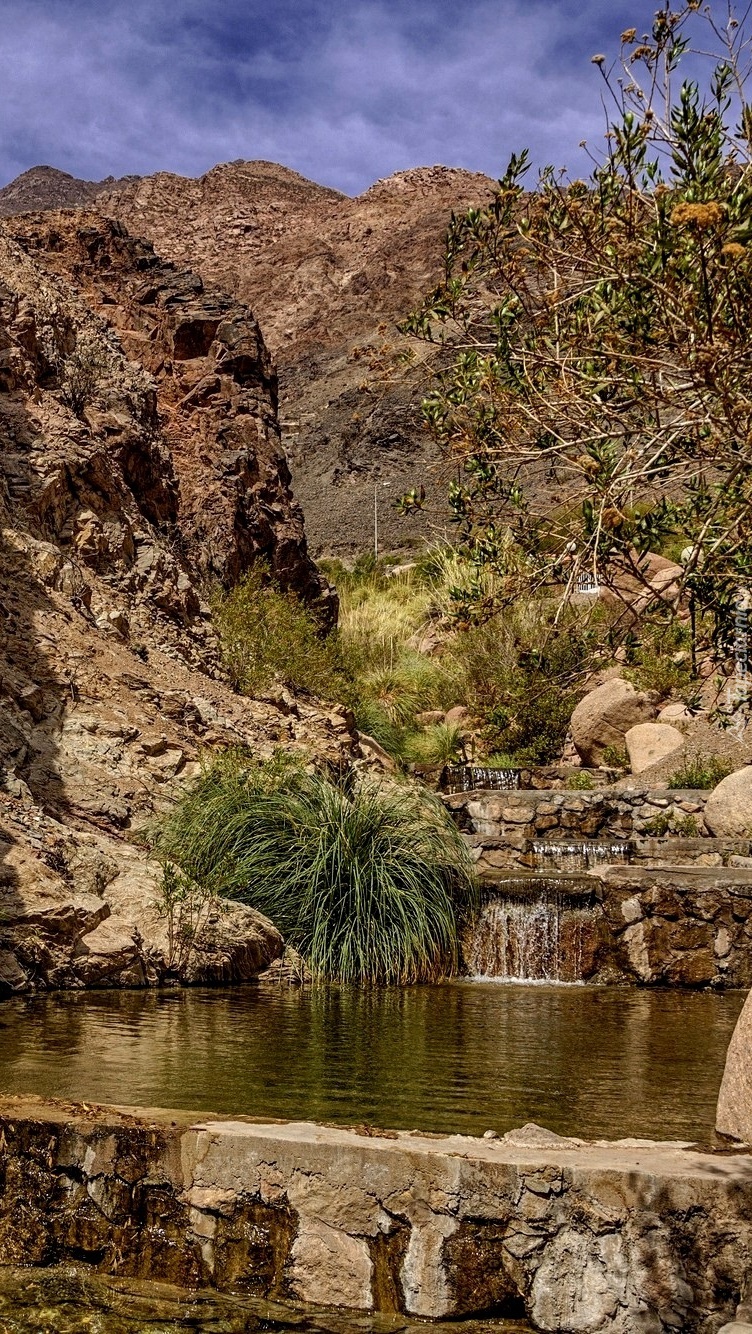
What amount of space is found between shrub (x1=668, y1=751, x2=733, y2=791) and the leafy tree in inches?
455

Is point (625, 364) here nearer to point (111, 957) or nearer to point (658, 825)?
point (111, 957)

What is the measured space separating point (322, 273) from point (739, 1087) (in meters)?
79.7

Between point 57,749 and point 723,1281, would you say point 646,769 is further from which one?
point 723,1281

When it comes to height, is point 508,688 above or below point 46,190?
below

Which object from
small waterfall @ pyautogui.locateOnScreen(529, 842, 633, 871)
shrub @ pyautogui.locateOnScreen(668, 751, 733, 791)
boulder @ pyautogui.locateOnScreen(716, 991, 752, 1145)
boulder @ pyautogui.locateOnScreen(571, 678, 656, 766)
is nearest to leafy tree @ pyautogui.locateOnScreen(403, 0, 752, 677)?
boulder @ pyautogui.locateOnScreen(716, 991, 752, 1145)

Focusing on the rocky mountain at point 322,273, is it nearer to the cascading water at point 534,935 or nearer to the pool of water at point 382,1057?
the cascading water at point 534,935

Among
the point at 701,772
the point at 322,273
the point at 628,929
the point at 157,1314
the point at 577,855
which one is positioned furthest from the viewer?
the point at 322,273

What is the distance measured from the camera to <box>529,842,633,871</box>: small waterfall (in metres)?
12.5

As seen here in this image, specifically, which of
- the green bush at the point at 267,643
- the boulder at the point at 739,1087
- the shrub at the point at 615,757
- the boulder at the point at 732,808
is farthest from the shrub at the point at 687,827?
the boulder at the point at 739,1087

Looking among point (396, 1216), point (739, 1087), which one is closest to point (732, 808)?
point (739, 1087)

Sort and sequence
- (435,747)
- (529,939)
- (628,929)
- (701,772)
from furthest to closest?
(435,747), (701,772), (628,929), (529,939)


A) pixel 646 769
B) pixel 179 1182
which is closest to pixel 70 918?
pixel 179 1182

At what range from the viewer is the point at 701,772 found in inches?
616

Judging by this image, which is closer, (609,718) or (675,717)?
(675,717)
